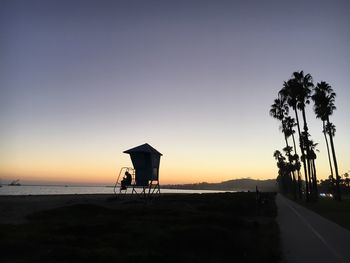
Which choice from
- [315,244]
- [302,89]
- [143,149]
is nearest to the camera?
[315,244]

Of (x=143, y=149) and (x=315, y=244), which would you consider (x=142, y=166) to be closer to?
(x=143, y=149)

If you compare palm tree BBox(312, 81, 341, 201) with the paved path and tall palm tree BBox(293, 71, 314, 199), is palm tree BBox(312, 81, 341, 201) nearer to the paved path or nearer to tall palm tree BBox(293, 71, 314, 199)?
tall palm tree BBox(293, 71, 314, 199)

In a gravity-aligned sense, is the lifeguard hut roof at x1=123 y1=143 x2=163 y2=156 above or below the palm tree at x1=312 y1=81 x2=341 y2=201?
below

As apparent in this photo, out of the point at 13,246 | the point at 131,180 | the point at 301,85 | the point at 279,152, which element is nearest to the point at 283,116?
the point at 301,85

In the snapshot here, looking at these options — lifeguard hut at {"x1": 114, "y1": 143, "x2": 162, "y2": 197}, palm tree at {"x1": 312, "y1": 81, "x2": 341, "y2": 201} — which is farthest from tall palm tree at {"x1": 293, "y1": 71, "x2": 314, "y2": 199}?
lifeguard hut at {"x1": 114, "y1": 143, "x2": 162, "y2": 197}

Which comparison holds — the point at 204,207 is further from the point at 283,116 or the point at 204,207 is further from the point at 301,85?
the point at 283,116

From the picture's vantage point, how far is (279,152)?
5517 inches

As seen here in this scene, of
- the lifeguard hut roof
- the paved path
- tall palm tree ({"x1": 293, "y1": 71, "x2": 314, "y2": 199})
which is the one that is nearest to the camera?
the paved path

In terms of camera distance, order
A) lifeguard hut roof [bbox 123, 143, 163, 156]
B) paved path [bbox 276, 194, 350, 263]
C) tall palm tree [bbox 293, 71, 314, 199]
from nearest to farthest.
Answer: paved path [bbox 276, 194, 350, 263] < lifeguard hut roof [bbox 123, 143, 163, 156] < tall palm tree [bbox 293, 71, 314, 199]

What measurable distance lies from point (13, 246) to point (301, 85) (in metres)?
55.8

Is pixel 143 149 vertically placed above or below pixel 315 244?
above

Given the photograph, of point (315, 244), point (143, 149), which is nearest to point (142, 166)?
point (143, 149)

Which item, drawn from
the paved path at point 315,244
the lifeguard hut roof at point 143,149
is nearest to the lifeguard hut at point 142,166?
the lifeguard hut roof at point 143,149

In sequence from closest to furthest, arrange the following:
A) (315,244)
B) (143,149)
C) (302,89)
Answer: (315,244), (143,149), (302,89)
